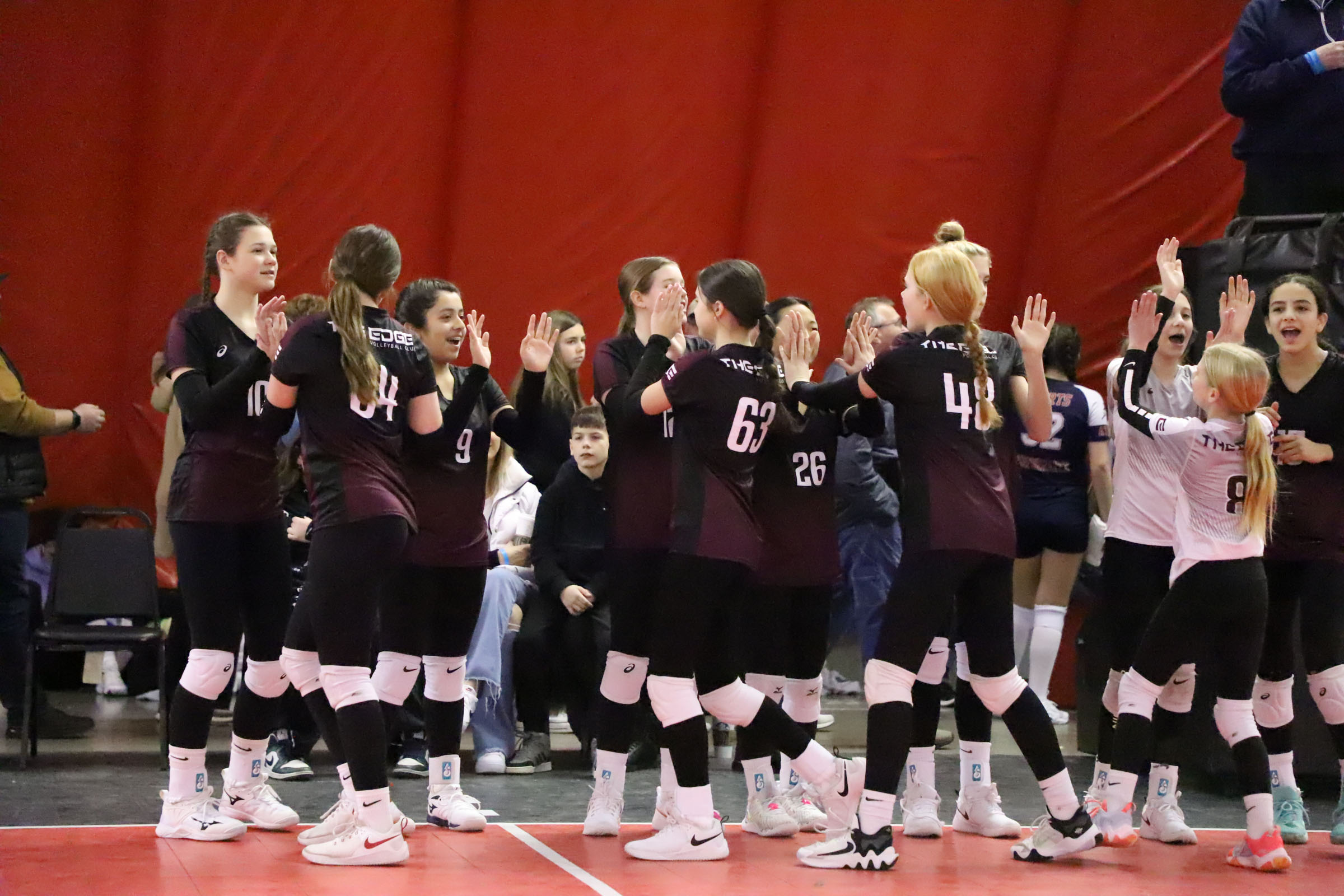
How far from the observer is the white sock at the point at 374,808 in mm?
4285

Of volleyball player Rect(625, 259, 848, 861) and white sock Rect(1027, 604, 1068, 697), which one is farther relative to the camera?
white sock Rect(1027, 604, 1068, 697)

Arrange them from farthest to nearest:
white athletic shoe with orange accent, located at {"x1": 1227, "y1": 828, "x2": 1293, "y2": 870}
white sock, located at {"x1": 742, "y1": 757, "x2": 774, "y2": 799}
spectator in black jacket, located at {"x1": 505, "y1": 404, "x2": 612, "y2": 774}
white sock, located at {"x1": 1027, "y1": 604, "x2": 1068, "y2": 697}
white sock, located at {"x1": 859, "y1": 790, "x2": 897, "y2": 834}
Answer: white sock, located at {"x1": 1027, "y1": 604, "x2": 1068, "y2": 697} → spectator in black jacket, located at {"x1": 505, "y1": 404, "x2": 612, "y2": 774} → white sock, located at {"x1": 742, "y1": 757, "x2": 774, "y2": 799} → white athletic shoe with orange accent, located at {"x1": 1227, "y1": 828, "x2": 1293, "y2": 870} → white sock, located at {"x1": 859, "y1": 790, "x2": 897, "y2": 834}

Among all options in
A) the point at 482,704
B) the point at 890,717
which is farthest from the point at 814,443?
the point at 482,704

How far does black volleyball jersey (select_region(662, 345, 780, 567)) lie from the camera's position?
4.43 m

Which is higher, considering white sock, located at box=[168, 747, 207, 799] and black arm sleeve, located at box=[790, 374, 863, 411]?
black arm sleeve, located at box=[790, 374, 863, 411]

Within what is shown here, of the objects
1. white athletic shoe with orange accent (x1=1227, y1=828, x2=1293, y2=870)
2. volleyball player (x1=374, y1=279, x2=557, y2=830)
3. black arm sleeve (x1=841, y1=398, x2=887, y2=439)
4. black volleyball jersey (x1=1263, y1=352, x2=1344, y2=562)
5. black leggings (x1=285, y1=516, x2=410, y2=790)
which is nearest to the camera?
black leggings (x1=285, y1=516, x2=410, y2=790)

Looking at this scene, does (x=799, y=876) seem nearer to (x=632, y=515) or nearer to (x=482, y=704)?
(x=632, y=515)

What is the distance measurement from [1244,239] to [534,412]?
3040 mm

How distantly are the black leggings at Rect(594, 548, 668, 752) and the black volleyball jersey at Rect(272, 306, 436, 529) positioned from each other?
29.9 inches

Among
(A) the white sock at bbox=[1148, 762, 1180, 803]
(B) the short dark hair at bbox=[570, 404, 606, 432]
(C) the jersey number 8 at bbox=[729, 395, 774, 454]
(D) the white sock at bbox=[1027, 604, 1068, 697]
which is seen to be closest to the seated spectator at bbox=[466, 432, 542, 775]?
(B) the short dark hair at bbox=[570, 404, 606, 432]

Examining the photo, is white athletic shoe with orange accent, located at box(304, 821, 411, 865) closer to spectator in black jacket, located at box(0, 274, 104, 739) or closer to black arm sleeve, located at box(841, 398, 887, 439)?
black arm sleeve, located at box(841, 398, 887, 439)

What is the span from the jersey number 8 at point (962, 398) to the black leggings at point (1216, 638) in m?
0.92

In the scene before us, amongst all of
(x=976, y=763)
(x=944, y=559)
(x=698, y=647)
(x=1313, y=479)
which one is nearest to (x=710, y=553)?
(x=698, y=647)

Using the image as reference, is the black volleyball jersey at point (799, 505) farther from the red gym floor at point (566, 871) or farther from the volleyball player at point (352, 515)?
the volleyball player at point (352, 515)
